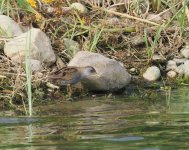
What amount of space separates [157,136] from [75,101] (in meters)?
2.69

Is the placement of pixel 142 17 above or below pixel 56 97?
above

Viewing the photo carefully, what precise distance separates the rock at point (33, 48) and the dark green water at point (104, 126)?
106 cm

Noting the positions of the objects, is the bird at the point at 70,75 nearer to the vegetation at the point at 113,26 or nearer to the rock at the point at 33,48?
the rock at the point at 33,48

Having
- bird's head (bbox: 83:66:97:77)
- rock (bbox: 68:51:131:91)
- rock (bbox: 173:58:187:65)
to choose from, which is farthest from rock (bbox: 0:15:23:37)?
rock (bbox: 173:58:187:65)

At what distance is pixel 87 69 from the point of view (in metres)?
7.82

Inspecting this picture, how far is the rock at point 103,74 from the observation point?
313 inches

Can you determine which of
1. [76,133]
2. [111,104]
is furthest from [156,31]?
[76,133]

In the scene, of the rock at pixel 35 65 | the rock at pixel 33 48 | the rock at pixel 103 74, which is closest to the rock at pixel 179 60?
the rock at pixel 103 74

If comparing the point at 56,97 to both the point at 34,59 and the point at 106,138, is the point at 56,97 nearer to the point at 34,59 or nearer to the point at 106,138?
the point at 34,59

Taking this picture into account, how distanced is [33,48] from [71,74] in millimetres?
765

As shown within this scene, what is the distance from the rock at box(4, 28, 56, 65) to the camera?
813 centimetres

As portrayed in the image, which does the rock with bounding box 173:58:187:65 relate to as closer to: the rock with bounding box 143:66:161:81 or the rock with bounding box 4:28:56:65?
the rock with bounding box 143:66:161:81

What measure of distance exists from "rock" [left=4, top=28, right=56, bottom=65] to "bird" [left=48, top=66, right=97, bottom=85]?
0.49 metres

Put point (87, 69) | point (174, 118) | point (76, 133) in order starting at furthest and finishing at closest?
point (87, 69)
point (174, 118)
point (76, 133)
